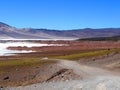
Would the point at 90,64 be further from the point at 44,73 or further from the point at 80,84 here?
the point at 80,84

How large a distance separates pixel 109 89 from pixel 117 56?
89.9ft

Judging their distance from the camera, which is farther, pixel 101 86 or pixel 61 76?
pixel 61 76

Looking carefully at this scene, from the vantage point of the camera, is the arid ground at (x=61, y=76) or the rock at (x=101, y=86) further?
the arid ground at (x=61, y=76)

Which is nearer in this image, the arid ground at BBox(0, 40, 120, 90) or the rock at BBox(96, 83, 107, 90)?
the rock at BBox(96, 83, 107, 90)

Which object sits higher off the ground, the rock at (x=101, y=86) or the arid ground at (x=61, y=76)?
the rock at (x=101, y=86)

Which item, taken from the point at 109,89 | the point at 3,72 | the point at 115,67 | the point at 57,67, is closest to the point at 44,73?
the point at 57,67

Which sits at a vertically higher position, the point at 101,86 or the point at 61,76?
the point at 101,86

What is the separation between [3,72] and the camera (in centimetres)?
5034

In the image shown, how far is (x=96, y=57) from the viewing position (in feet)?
205

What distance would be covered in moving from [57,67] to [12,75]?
17.5 ft

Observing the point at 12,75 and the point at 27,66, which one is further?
the point at 27,66

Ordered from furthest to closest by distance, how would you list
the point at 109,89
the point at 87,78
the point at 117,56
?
the point at 117,56 < the point at 87,78 < the point at 109,89

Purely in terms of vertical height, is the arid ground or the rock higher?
the rock

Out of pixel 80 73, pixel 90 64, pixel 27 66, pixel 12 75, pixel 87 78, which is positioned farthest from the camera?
pixel 90 64
